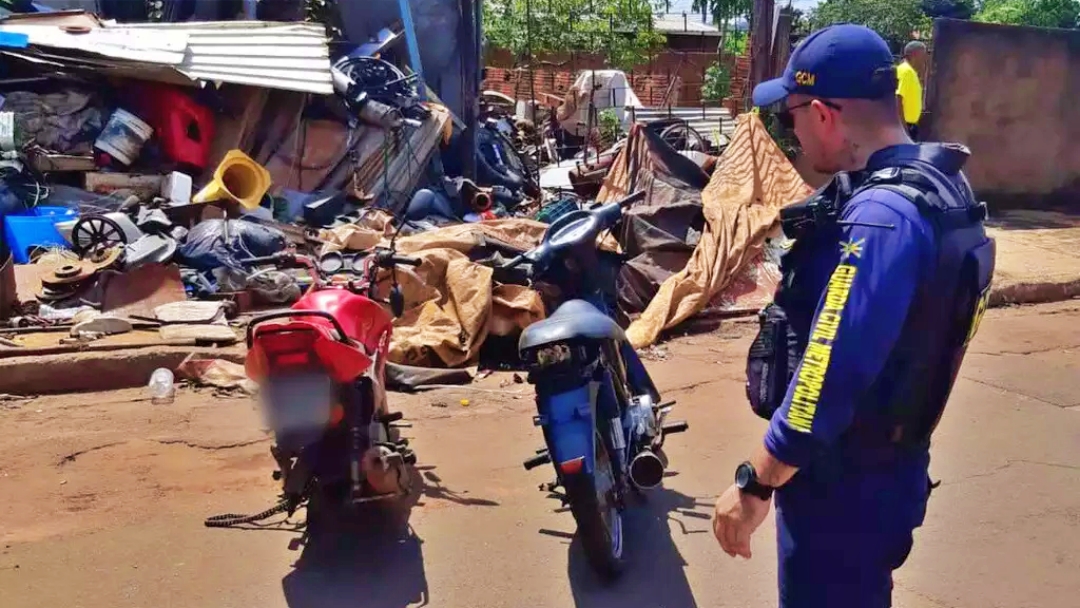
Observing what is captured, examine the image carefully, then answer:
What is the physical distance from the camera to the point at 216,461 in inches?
194

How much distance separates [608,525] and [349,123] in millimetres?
8018

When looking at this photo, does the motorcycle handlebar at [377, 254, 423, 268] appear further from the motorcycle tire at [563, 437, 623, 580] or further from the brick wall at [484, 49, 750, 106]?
the brick wall at [484, 49, 750, 106]

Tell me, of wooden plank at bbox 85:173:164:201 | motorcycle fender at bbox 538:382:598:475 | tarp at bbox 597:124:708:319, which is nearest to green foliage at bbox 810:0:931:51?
tarp at bbox 597:124:708:319

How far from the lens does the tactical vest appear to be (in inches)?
80.1

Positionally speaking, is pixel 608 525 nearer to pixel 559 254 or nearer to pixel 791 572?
pixel 559 254

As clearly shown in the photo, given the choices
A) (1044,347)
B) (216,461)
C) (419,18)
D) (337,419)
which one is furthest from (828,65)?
(419,18)

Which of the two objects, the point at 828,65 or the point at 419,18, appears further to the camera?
the point at 419,18

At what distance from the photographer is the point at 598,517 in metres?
3.53

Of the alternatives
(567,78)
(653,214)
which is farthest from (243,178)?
(567,78)

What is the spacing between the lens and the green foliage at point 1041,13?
22641mm

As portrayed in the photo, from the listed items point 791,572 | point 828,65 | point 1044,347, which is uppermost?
point 828,65

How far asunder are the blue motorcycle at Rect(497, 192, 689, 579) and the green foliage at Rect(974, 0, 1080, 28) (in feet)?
67.6

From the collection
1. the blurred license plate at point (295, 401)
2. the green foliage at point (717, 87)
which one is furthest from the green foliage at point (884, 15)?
the blurred license plate at point (295, 401)

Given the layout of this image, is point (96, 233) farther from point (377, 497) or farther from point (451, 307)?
point (377, 497)
